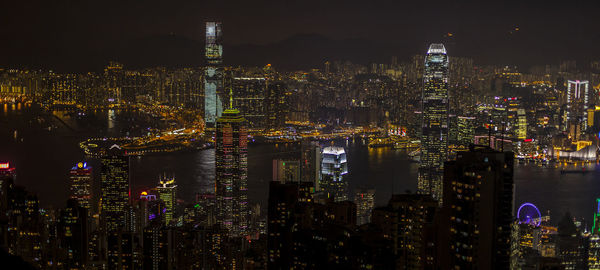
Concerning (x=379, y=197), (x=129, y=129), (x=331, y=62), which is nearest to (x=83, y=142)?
(x=129, y=129)

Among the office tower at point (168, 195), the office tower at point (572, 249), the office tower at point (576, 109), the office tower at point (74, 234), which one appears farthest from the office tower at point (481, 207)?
the office tower at point (576, 109)

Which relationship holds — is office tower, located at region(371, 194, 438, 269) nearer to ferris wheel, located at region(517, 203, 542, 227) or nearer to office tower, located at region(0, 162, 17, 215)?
ferris wheel, located at region(517, 203, 542, 227)

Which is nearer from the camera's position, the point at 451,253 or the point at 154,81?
the point at 451,253

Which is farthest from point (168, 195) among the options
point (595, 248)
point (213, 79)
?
point (213, 79)

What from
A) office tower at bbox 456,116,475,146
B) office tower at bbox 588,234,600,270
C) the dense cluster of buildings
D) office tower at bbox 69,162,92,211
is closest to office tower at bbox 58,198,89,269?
the dense cluster of buildings

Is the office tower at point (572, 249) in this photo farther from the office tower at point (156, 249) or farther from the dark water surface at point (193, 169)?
the office tower at point (156, 249)

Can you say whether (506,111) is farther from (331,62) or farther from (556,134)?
(331,62)
